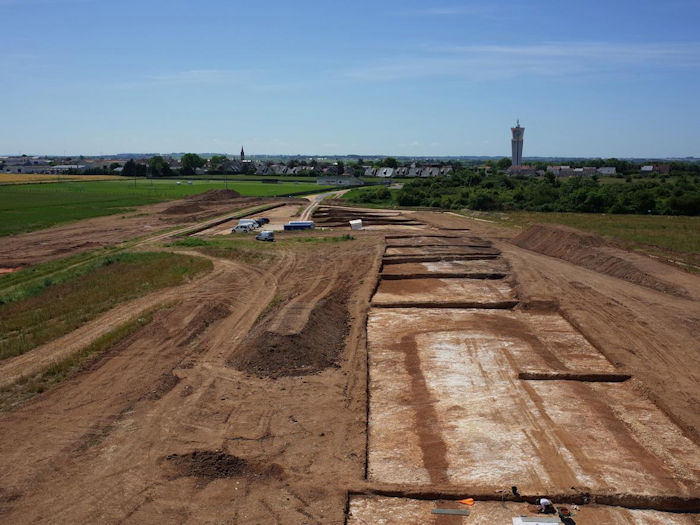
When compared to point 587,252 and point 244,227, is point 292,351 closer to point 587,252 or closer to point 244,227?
point 587,252

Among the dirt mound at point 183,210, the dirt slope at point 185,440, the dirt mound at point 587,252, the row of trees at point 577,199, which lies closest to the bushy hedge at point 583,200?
the row of trees at point 577,199

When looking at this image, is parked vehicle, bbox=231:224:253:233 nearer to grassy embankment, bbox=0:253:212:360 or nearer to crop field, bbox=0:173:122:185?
grassy embankment, bbox=0:253:212:360

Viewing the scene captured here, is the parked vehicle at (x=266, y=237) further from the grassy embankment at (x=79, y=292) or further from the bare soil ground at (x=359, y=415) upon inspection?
the bare soil ground at (x=359, y=415)

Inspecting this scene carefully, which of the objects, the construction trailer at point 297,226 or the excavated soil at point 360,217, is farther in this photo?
the excavated soil at point 360,217

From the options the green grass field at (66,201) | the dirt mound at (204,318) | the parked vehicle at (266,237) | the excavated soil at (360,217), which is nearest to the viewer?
the dirt mound at (204,318)

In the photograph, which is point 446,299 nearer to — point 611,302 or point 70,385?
point 611,302

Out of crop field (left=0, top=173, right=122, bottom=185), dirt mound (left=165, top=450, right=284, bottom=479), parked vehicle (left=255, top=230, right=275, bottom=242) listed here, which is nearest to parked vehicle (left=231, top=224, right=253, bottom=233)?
parked vehicle (left=255, top=230, right=275, bottom=242)
